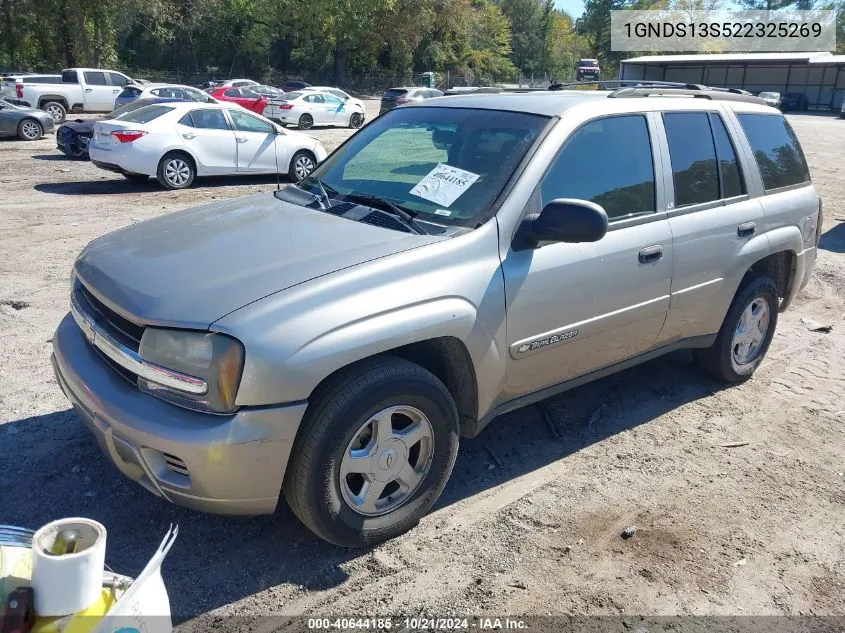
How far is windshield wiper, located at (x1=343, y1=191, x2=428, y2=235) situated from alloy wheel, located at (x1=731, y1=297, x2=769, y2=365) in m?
2.66

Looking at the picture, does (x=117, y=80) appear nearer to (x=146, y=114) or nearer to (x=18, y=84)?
(x=18, y=84)

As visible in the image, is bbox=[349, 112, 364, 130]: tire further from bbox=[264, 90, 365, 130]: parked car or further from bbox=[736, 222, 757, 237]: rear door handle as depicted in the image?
bbox=[736, 222, 757, 237]: rear door handle

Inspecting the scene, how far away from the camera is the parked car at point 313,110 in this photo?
25.0 m

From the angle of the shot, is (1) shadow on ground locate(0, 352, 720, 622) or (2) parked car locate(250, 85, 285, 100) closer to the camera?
(1) shadow on ground locate(0, 352, 720, 622)

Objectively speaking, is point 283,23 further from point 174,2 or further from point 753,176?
point 753,176

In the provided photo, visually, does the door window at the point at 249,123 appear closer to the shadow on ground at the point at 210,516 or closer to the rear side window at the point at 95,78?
the shadow on ground at the point at 210,516

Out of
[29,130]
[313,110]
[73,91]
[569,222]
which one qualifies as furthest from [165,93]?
[569,222]

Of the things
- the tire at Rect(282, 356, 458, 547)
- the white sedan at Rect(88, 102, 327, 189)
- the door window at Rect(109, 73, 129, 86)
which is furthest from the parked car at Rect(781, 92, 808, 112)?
the tire at Rect(282, 356, 458, 547)

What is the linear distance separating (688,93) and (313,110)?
22.7 metres

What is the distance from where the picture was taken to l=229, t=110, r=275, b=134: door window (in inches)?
525

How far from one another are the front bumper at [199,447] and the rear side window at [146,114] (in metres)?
10.8

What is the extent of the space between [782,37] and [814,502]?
226ft

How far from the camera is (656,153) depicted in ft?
13.6

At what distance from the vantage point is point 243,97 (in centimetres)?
2805
